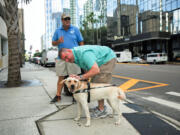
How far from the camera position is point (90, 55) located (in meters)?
2.98

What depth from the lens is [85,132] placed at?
2891 millimetres

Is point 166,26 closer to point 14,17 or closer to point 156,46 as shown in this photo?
point 156,46

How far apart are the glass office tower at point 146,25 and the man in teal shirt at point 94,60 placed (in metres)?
33.5

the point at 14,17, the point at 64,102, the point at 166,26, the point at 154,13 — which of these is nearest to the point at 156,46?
the point at 166,26

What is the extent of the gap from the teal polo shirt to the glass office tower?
33513 millimetres

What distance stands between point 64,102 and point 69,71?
0.79m

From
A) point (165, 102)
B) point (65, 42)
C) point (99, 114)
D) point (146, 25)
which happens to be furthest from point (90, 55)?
point (146, 25)

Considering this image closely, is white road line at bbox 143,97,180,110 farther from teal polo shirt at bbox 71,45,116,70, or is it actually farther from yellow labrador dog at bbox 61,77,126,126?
teal polo shirt at bbox 71,45,116,70

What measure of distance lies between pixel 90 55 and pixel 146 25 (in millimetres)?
44041

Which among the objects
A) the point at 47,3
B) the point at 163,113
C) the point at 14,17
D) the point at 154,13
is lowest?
the point at 163,113

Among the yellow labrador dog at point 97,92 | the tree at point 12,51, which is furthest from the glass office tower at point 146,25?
the yellow labrador dog at point 97,92

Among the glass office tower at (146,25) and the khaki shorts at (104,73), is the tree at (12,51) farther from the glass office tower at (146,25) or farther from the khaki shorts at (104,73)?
the glass office tower at (146,25)

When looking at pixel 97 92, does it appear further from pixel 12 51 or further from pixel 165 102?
pixel 12 51

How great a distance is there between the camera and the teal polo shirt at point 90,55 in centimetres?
296
